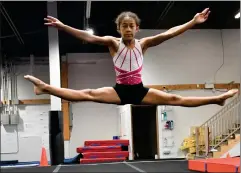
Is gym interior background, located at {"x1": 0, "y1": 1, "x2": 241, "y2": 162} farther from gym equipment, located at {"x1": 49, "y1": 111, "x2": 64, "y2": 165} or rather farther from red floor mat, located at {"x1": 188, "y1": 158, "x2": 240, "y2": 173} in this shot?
red floor mat, located at {"x1": 188, "y1": 158, "x2": 240, "y2": 173}

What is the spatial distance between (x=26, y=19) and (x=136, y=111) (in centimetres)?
519

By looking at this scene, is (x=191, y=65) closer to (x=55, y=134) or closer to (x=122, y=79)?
(x=55, y=134)

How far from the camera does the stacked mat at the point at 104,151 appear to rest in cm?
1024

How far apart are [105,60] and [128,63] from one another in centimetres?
1030

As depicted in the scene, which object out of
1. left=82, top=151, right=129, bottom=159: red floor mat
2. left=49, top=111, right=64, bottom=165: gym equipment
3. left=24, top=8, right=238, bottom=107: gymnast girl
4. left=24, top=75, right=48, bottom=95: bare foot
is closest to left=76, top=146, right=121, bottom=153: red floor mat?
left=82, top=151, right=129, bottom=159: red floor mat

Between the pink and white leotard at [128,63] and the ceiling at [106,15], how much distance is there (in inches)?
248

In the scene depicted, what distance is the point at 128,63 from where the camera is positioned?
306 cm

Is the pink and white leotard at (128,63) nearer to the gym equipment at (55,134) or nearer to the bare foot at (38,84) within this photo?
the bare foot at (38,84)

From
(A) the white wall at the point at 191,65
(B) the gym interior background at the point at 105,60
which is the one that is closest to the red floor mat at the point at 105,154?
(B) the gym interior background at the point at 105,60

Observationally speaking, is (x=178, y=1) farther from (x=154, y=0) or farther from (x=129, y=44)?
(x=129, y=44)

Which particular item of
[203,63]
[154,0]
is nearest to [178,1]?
[154,0]

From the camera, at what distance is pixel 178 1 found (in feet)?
29.9

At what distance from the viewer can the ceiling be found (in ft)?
30.5

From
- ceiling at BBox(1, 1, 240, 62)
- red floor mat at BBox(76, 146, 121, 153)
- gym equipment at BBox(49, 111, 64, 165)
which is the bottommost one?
red floor mat at BBox(76, 146, 121, 153)
